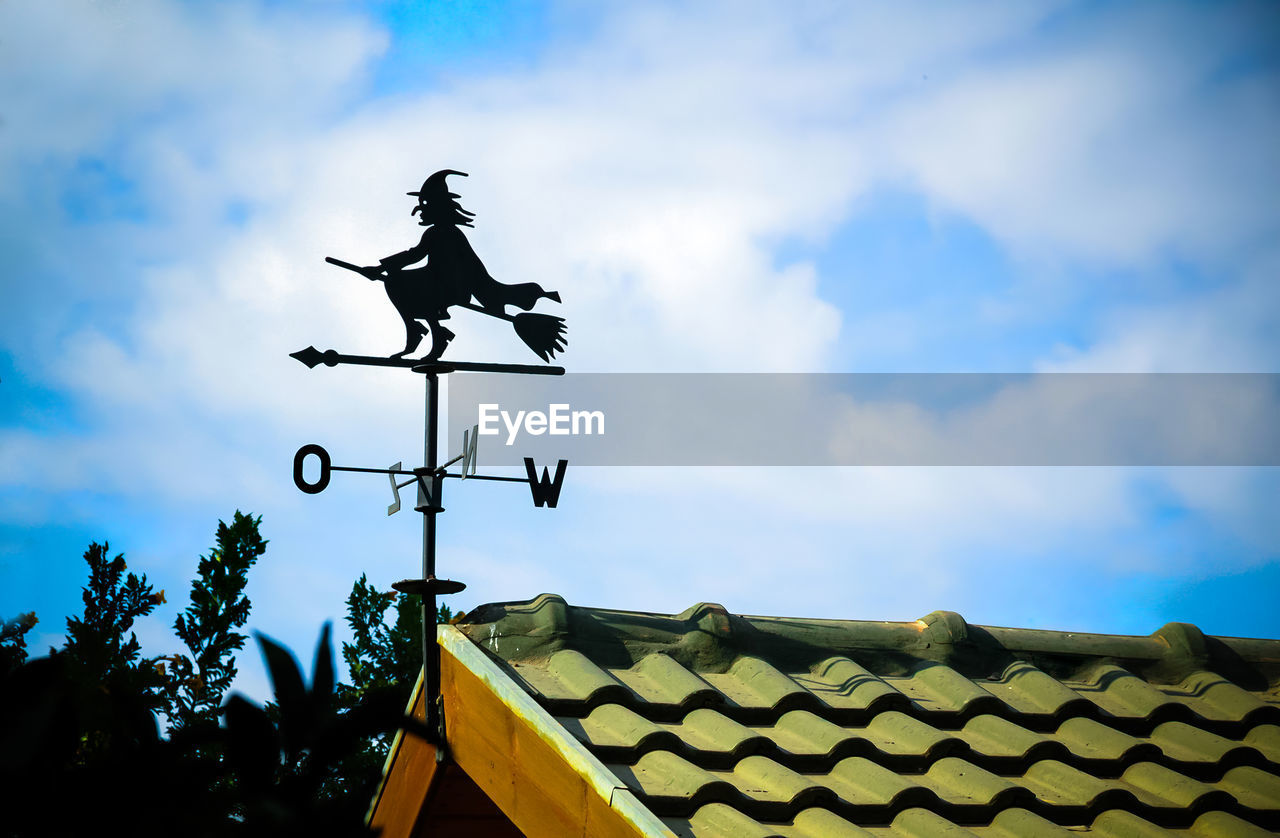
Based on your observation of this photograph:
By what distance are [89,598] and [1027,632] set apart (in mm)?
8554

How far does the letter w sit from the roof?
0.65m

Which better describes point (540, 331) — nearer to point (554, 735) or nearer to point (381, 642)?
point (554, 735)

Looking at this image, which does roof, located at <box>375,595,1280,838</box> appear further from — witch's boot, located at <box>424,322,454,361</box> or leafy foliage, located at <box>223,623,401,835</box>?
leafy foliage, located at <box>223,623,401,835</box>

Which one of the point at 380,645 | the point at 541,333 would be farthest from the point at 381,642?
the point at 541,333

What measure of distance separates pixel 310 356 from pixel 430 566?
2.71ft

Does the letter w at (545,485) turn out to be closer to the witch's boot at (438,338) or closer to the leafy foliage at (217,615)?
the witch's boot at (438,338)

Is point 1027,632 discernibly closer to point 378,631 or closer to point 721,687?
point 721,687

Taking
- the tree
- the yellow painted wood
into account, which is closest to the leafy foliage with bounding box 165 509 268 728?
the tree

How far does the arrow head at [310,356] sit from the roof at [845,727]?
3.65ft

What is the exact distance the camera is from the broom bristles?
378cm

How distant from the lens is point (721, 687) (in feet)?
9.06

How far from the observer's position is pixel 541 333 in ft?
12.5

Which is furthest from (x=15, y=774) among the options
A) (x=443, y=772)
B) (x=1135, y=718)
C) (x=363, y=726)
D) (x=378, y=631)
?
(x=378, y=631)

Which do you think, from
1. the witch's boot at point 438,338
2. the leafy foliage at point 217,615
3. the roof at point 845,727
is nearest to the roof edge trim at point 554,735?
the roof at point 845,727
